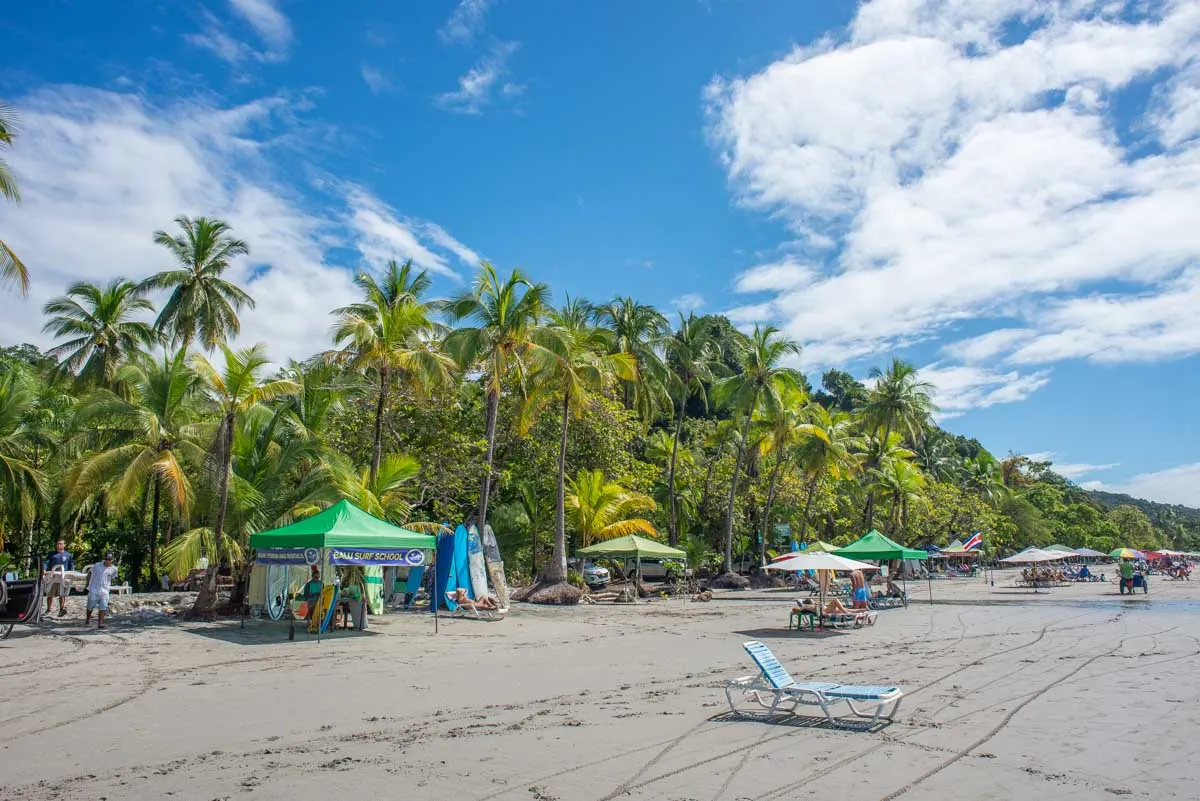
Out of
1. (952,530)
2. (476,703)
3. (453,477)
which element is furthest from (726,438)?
(476,703)

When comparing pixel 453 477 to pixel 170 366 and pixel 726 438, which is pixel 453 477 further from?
pixel 726 438

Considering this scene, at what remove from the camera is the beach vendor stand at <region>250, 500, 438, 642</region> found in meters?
16.0

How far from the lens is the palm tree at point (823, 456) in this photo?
42906mm

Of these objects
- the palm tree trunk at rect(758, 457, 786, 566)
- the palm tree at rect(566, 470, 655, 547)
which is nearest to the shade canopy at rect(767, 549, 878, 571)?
the palm tree at rect(566, 470, 655, 547)

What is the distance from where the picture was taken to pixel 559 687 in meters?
10.7

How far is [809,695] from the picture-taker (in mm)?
8391

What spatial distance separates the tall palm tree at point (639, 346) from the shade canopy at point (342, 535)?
851 inches

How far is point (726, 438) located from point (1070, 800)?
121ft

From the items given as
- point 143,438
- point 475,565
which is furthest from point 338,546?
point 143,438

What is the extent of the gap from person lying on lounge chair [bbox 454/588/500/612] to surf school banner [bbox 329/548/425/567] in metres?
3.81

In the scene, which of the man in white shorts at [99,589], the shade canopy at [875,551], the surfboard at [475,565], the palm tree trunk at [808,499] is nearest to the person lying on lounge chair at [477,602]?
the surfboard at [475,565]

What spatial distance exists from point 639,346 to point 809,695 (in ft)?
102

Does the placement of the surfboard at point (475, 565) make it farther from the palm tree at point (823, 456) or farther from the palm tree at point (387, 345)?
the palm tree at point (823, 456)

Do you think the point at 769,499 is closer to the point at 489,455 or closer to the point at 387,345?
the point at 489,455
